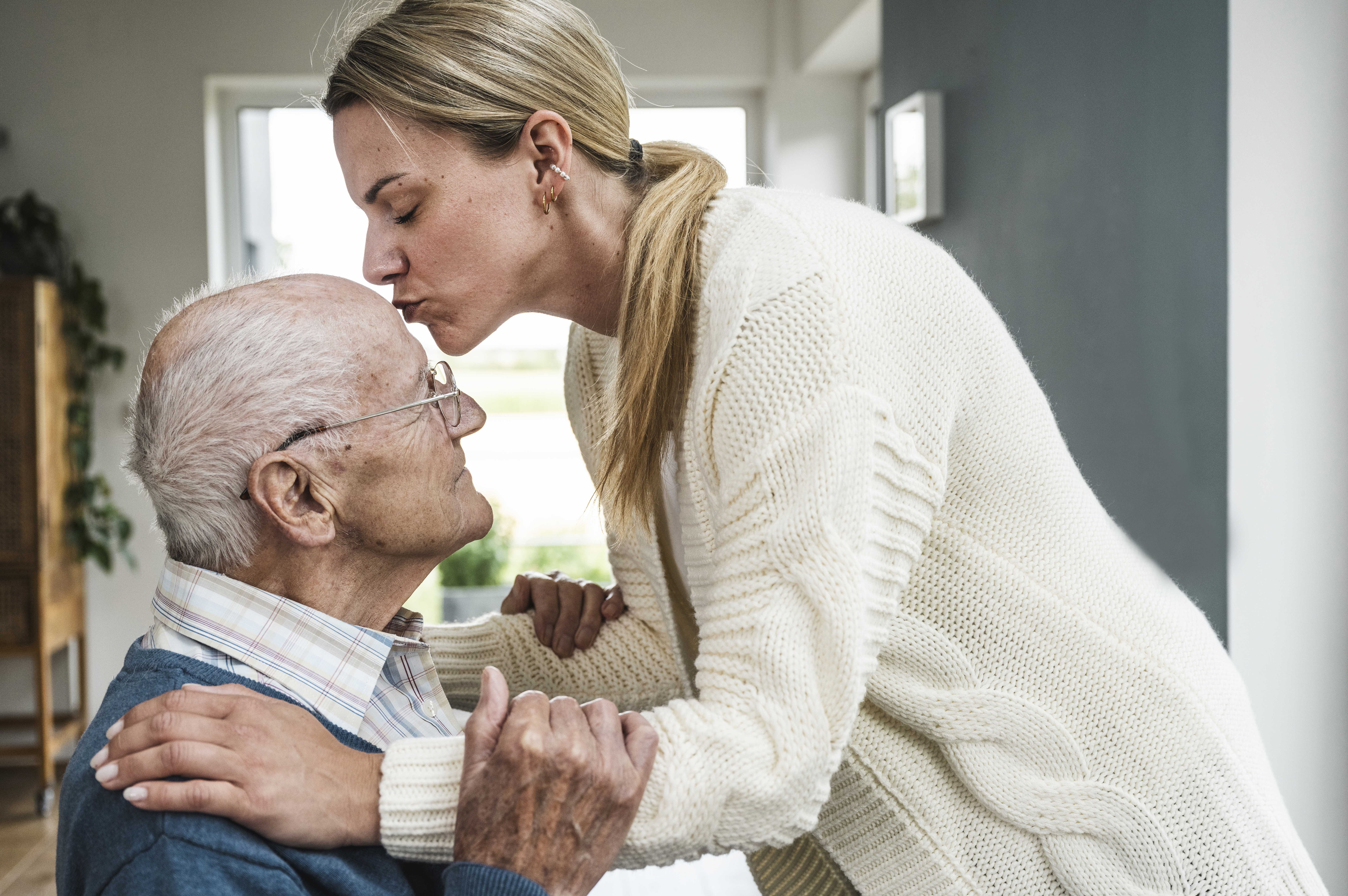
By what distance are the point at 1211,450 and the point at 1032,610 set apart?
0.85 meters

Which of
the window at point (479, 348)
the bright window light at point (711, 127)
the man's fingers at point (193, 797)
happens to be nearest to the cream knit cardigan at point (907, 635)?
the man's fingers at point (193, 797)

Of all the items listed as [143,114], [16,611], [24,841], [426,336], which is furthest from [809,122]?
[24,841]

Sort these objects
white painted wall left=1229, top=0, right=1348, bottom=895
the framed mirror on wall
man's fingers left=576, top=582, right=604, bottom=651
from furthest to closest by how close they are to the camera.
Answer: the framed mirror on wall → white painted wall left=1229, top=0, right=1348, bottom=895 → man's fingers left=576, top=582, right=604, bottom=651

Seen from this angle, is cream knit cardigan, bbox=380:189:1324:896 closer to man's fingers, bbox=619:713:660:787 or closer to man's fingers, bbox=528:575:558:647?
man's fingers, bbox=619:713:660:787

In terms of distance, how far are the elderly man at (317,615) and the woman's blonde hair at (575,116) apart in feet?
0.64

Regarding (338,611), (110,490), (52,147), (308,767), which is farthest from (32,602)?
(308,767)

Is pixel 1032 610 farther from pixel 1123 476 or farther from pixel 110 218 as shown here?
pixel 110 218

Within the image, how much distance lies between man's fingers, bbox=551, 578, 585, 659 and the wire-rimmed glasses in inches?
11.1

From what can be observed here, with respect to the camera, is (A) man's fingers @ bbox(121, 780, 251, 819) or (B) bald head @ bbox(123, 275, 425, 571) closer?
(A) man's fingers @ bbox(121, 780, 251, 819)

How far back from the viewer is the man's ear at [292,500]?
104 centimetres

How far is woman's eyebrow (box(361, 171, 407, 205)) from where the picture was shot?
1.14 m

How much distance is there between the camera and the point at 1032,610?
40.8 inches

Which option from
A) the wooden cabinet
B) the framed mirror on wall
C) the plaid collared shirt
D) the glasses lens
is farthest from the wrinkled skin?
the wooden cabinet

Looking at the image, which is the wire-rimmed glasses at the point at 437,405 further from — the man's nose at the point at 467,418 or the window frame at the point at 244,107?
the window frame at the point at 244,107
